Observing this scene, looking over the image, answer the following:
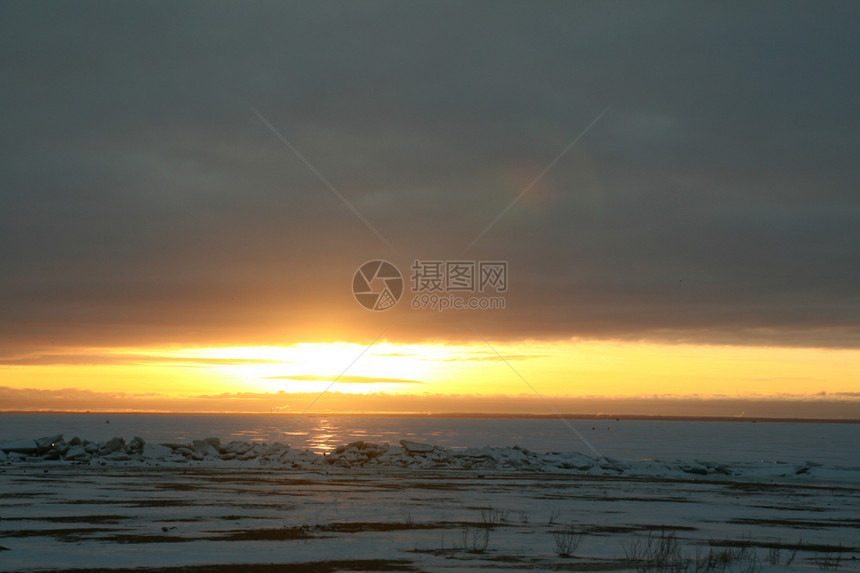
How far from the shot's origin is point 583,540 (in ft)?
68.7

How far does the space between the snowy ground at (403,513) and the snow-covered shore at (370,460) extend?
24 cm

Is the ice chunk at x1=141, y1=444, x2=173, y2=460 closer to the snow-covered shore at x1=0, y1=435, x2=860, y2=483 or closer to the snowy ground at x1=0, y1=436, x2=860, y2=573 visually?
the snow-covered shore at x1=0, y1=435, x2=860, y2=483

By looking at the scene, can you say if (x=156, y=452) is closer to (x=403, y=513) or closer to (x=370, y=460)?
(x=370, y=460)

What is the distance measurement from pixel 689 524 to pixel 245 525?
44.8ft

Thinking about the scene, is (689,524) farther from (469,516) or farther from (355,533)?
(355,533)

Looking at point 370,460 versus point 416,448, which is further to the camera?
point 416,448

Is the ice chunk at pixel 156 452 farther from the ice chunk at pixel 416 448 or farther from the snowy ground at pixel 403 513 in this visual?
the ice chunk at pixel 416 448

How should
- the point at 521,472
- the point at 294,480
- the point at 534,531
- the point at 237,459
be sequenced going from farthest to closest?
the point at 237,459, the point at 521,472, the point at 294,480, the point at 534,531

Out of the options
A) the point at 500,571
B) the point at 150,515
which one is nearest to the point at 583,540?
the point at 500,571

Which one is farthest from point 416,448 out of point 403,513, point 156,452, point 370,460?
point 403,513

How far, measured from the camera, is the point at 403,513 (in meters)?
26.3

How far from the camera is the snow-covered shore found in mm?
49500

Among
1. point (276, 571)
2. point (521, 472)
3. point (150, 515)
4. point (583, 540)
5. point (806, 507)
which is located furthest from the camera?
point (521, 472)

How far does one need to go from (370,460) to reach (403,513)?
26324mm
